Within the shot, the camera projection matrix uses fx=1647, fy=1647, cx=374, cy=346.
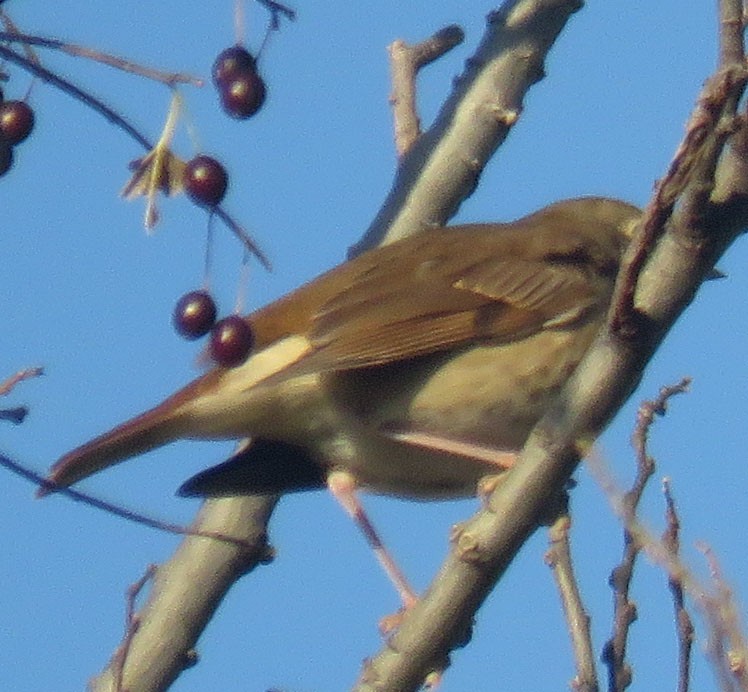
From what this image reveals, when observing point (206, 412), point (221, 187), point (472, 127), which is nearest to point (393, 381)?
point (206, 412)

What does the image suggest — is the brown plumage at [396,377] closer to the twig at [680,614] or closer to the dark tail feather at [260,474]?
the dark tail feather at [260,474]

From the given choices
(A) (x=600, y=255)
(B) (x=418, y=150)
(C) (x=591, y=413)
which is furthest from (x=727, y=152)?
(A) (x=600, y=255)

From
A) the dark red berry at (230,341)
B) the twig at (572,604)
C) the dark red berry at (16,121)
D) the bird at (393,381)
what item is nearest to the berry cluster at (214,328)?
Result: the dark red berry at (230,341)

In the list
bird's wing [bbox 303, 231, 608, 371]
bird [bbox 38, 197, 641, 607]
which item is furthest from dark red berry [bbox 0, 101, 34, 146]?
bird's wing [bbox 303, 231, 608, 371]

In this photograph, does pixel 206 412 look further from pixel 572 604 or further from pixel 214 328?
pixel 572 604

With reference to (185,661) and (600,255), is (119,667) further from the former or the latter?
(600,255)

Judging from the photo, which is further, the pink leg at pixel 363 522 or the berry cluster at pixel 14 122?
the pink leg at pixel 363 522
